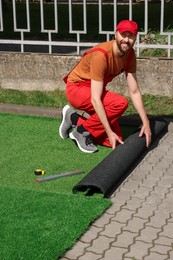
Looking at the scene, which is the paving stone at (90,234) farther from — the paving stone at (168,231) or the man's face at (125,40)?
the man's face at (125,40)

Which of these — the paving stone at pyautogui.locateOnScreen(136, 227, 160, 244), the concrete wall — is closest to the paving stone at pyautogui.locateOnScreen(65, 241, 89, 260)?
the paving stone at pyautogui.locateOnScreen(136, 227, 160, 244)

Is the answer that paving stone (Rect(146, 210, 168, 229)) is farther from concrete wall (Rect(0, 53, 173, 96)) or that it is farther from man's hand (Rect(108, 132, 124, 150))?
concrete wall (Rect(0, 53, 173, 96))

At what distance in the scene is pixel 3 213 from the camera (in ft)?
16.0

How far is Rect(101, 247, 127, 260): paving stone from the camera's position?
4230 millimetres

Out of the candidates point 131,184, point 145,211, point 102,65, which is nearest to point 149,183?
point 131,184

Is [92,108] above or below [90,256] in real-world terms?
above

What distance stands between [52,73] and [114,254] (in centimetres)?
510

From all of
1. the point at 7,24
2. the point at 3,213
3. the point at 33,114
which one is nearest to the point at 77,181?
the point at 3,213

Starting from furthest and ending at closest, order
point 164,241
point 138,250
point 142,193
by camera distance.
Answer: point 142,193, point 164,241, point 138,250

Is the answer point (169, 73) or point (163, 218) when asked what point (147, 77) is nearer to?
point (169, 73)

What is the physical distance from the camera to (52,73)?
29.6 ft

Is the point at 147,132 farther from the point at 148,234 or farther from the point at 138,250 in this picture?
the point at 138,250

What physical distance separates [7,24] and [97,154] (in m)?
10.5

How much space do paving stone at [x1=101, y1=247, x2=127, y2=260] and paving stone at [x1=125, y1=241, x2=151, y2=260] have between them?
0.16ft
